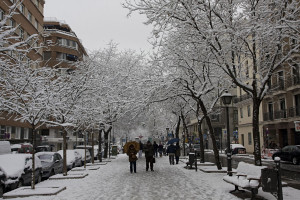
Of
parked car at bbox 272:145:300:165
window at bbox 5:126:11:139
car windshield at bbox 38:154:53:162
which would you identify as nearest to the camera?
car windshield at bbox 38:154:53:162

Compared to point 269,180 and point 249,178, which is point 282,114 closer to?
point 249,178

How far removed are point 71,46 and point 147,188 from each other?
2168 inches

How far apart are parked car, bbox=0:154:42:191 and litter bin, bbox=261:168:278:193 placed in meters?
8.94

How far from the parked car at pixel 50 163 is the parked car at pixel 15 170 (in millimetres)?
2504

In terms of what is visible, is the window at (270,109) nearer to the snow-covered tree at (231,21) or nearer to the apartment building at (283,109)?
the apartment building at (283,109)

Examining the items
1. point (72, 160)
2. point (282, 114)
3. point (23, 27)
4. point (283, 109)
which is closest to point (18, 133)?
point (23, 27)

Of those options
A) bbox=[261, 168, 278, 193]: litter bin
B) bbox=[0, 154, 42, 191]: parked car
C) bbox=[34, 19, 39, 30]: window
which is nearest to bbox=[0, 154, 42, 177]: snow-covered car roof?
bbox=[0, 154, 42, 191]: parked car

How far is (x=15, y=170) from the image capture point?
41.3 ft

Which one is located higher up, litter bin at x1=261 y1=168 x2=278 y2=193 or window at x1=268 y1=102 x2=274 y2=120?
window at x1=268 y1=102 x2=274 y2=120

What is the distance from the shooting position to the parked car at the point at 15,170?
11879 millimetres

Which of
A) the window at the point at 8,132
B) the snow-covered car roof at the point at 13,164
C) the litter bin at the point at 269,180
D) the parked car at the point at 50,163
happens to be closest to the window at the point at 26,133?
the window at the point at 8,132

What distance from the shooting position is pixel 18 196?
404 inches

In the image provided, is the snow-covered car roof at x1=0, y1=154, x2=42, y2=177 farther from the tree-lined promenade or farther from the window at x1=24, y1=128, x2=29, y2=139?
the window at x1=24, y1=128, x2=29, y2=139

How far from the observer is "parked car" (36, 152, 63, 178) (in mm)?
16594
